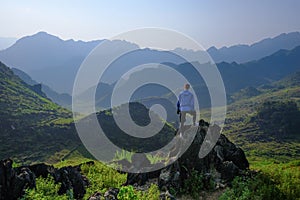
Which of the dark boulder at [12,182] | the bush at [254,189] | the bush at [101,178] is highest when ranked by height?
the dark boulder at [12,182]

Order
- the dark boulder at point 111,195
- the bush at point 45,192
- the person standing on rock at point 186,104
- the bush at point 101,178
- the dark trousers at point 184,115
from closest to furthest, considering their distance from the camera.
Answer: the dark boulder at point 111,195, the bush at point 45,192, the bush at point 101,178, the person standing on rock at point 186,104, the dark trousers at point 184,115

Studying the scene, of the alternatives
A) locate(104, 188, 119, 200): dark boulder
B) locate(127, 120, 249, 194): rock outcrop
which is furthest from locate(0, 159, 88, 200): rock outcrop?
locate(104, 188, 119, 200): dark boulder

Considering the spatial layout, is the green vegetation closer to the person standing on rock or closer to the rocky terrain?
the rocky terrain

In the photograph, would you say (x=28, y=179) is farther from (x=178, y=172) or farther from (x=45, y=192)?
(x=178, y=172)

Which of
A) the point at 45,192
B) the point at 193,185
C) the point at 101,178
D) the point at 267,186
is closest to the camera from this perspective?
the point at 45,192

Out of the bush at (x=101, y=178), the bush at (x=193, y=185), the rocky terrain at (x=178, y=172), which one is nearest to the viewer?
the rocky terrain at (x=178, y=172)

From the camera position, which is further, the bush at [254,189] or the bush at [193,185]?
the bush at [193,185]

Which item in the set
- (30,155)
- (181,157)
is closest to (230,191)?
(181,157)

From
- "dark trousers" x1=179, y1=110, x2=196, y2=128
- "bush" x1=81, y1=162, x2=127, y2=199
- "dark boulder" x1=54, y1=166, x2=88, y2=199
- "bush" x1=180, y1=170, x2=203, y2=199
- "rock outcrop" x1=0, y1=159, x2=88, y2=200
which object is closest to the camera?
"rock outcrop" x1=0, y1=159, x2=88, y2=200

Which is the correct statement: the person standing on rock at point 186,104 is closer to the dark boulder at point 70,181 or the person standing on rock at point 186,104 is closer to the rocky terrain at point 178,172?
the rocky terrain at point 178,172

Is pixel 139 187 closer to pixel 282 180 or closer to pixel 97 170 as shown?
pixel 97 170

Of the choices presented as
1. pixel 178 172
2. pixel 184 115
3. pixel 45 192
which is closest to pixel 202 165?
pixel 178 172

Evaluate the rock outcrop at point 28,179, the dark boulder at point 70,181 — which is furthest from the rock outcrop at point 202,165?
the rock outcrop at point 28,179

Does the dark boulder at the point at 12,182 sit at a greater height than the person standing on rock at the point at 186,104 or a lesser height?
lesser
